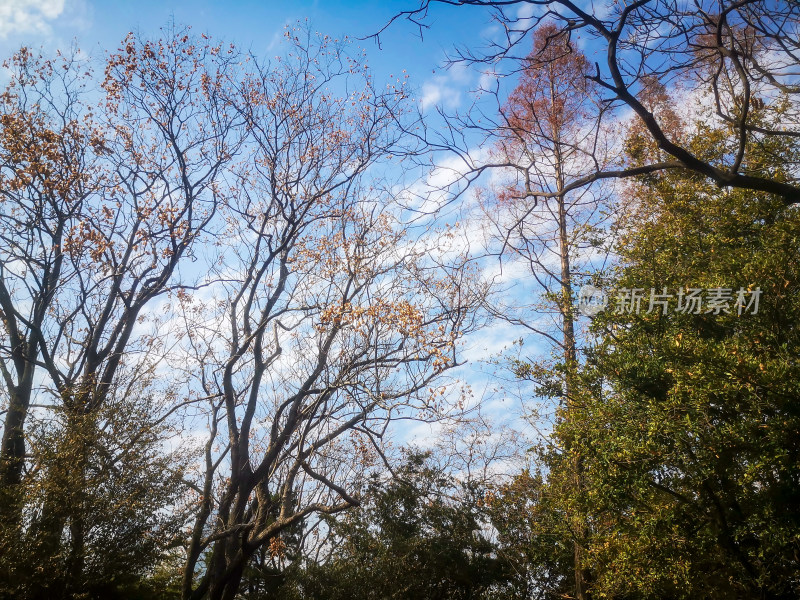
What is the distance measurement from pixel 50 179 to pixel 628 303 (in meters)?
8.97

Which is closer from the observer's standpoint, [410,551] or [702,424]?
[702,424]

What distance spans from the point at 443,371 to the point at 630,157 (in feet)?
15.1

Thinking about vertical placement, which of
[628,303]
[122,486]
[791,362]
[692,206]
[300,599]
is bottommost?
[300,599]

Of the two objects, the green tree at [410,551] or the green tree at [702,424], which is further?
the green tree at [410,551]

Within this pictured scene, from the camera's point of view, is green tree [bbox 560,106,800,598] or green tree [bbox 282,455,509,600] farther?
green tree [bbox 282,455,509,600]

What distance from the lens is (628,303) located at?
19.8 feet

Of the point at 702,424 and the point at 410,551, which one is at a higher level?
the point at 702,424

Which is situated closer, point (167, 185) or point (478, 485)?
point (167, 185)

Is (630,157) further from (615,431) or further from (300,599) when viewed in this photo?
(300,599)

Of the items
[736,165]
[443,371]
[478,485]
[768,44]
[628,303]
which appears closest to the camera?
[736,165]

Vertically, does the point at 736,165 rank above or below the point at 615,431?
above

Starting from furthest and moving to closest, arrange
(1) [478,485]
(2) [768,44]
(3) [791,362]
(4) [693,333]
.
Result: (1) [478,485]
(4) [693,333]
(2) [768,44]
(3) [791,362]

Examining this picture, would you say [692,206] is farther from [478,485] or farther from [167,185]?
[167,185]

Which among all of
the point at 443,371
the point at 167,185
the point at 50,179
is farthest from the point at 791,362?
the point at 50,179
